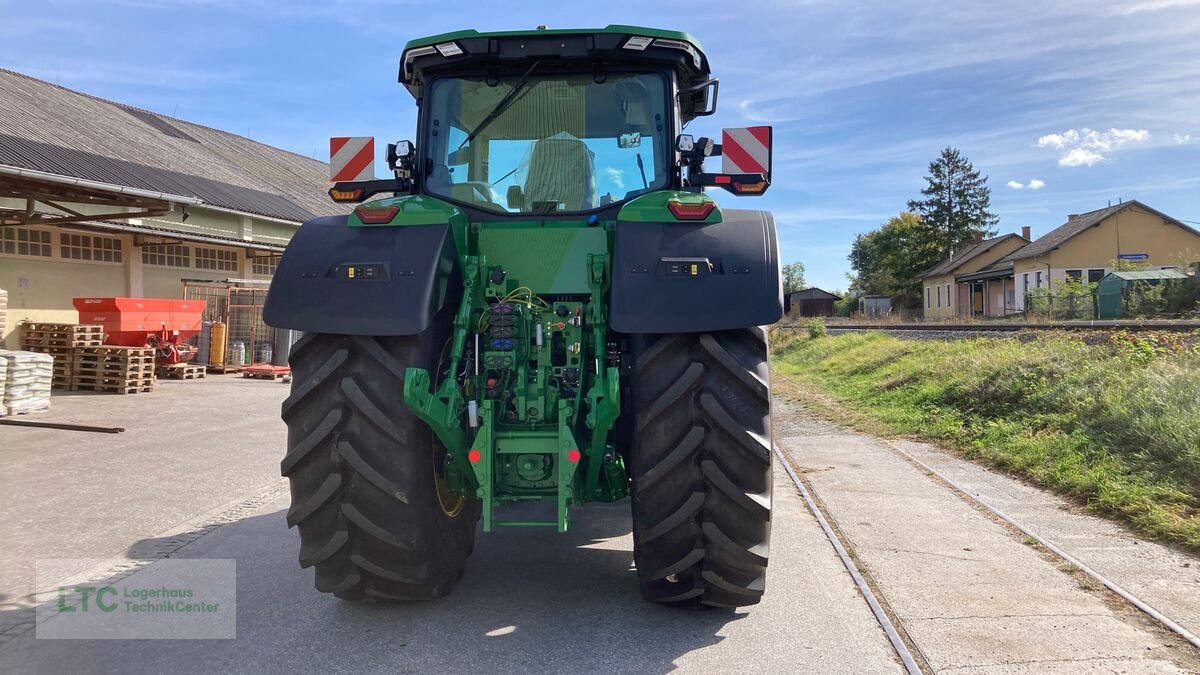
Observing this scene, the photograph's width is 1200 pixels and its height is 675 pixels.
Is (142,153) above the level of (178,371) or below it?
above

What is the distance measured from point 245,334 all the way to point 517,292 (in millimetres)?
17323

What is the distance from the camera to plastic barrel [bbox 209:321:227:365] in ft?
60.7

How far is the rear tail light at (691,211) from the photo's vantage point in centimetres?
393

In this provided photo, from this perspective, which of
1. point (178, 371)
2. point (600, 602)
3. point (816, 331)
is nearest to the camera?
point (600, 602)

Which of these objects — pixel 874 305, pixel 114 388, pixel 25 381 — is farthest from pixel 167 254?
pixel 874 305

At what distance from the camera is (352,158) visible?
5066mm

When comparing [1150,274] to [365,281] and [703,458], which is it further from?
[365,281]

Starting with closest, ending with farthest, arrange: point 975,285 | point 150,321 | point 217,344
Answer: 1. point 150,321
2. point 217,344
3. point 975,285

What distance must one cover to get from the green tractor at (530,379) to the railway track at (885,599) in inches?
28.5

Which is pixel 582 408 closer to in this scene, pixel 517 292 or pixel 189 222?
pixel 517 292

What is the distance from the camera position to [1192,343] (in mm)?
9984

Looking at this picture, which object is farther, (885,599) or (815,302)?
(815,302)

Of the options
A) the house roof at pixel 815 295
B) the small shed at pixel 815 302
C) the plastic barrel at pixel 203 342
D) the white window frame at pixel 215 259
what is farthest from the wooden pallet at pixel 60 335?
the house roof at pixel 815 295

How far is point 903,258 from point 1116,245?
100 ft
